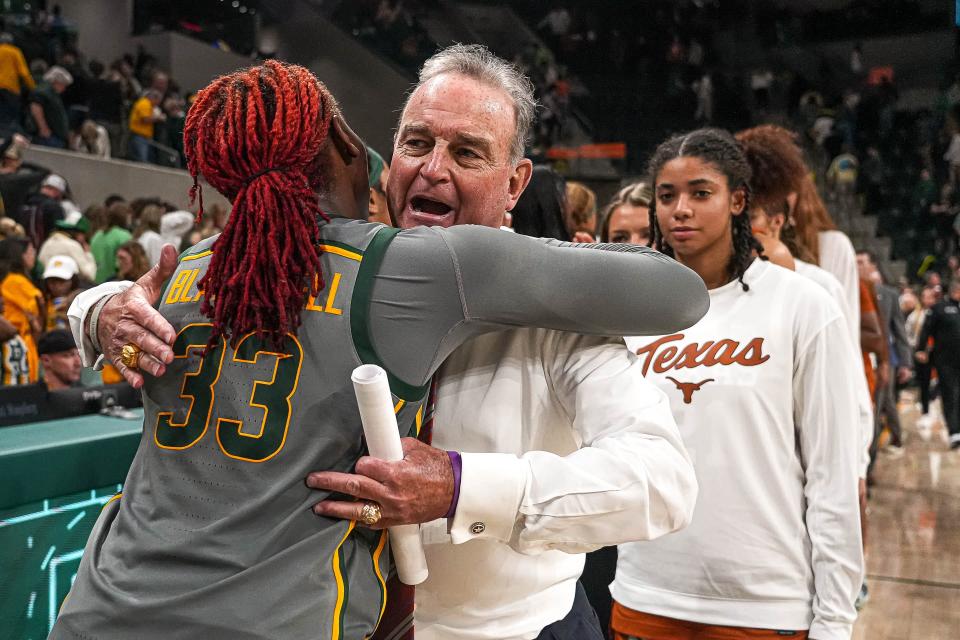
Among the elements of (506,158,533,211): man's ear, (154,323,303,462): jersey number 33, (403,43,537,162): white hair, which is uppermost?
(403,43,537,162): white hair

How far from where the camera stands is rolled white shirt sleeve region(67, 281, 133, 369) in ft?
4.61

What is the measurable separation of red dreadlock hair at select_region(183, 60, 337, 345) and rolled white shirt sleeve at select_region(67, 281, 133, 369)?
338 millimetres

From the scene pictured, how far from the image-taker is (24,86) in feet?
34.2

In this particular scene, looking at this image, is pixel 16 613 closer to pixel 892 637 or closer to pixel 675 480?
pixel 675 480

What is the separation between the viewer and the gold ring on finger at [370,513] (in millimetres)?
1067

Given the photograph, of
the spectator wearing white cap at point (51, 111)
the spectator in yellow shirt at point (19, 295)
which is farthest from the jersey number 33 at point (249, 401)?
the spectator wearing white cap at point (51, 111)

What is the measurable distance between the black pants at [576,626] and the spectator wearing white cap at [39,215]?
281 inches

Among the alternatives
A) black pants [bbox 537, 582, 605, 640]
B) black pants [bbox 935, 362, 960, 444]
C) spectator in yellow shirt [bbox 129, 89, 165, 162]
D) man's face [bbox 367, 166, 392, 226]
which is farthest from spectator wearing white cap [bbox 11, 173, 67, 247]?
black pants [bbox 935, 362, 960, 444]

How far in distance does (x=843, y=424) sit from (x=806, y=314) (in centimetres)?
25

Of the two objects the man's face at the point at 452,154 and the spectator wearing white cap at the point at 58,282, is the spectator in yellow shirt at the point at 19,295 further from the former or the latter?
the man's face at the point at 452,154

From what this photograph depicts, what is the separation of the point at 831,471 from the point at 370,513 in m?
1.17

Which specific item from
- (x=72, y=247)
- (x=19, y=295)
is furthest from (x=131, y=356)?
(x=72, y=247)

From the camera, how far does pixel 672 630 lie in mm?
1969

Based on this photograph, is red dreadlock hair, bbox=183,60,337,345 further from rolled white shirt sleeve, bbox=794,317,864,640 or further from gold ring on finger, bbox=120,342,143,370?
rolled white shirt sleeve, bbox=794,317,864,640
